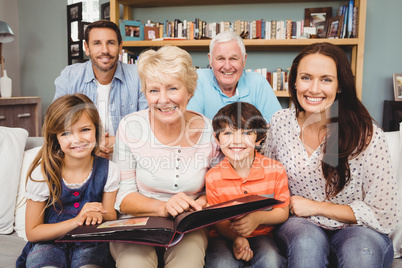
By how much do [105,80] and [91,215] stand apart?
4.40 ft

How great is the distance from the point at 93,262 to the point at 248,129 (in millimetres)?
721

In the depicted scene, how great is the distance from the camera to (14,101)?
325 cm

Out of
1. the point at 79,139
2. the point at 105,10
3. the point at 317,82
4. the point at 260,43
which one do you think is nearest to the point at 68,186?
the point at 79,139

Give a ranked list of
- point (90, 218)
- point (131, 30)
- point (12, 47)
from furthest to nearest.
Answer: point (12, 47) < point (131, 30) < point (90, 218)

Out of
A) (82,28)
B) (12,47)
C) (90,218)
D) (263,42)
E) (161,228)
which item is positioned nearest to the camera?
(161,228)

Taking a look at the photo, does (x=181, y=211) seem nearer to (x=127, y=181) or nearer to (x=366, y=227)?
(x=127, y=181)

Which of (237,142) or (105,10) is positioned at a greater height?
(105,10)

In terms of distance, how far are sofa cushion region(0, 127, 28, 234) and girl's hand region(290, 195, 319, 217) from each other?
1144mm

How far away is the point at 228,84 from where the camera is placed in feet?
6.64

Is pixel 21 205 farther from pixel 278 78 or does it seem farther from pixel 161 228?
pixel 278 78

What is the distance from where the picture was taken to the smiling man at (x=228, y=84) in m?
2.00

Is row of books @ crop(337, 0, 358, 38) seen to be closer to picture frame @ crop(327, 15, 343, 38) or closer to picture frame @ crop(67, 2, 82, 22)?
picture frame @ crop(327, 15, 343, 38)

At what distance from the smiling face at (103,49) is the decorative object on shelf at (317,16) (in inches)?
78.5

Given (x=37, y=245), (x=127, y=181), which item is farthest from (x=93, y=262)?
(x=127, y=181)
